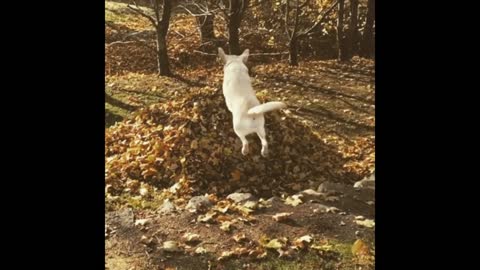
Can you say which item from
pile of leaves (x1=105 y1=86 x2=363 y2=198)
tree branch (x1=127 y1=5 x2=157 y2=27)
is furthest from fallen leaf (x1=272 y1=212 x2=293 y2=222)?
tree branch (x1=127 y1=5 x2=157 y2=27)

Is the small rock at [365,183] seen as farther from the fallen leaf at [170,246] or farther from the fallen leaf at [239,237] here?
the fallen leaf at [170,246]

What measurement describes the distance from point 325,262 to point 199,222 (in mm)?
892

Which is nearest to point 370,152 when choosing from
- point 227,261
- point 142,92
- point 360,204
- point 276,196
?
point 360,204

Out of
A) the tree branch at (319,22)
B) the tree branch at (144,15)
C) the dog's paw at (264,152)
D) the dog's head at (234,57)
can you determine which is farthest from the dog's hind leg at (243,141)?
the tree branch at (144,15)

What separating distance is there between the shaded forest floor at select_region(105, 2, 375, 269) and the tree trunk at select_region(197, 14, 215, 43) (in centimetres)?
5

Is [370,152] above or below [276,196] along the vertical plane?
above

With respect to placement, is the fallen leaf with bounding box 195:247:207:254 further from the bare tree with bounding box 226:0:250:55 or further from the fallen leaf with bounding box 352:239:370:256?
the bare tree with bounding box 226:0:250:55

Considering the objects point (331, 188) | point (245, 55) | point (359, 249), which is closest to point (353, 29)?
point (245, 55)

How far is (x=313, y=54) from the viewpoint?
4.94m

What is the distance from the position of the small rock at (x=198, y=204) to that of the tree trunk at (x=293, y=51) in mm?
1210

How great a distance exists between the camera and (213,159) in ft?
Answer: 15.3

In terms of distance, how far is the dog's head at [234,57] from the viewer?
4.75 m

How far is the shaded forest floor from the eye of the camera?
442 centimetres
